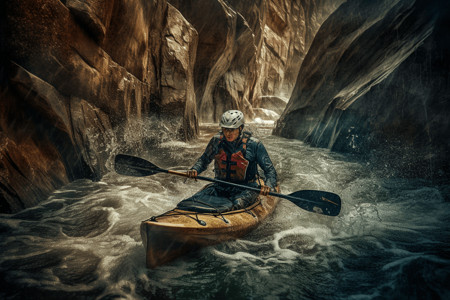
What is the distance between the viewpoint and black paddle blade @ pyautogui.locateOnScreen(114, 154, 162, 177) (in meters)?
3.78

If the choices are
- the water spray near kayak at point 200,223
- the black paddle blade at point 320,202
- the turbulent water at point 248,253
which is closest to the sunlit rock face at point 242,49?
the turbulent water at point 248,253

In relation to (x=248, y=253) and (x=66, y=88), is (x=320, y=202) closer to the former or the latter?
(x=248, y=253)

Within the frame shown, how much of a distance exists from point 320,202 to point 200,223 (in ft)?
5.61

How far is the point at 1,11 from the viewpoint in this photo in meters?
3.16

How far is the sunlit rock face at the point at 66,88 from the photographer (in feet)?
11.1

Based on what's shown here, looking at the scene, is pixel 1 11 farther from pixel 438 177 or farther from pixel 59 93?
pixel 438 177

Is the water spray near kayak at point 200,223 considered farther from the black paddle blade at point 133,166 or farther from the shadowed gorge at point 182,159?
the shadowed gorge at point 182,159

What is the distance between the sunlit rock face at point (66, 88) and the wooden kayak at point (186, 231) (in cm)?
238

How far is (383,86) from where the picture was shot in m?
6.04

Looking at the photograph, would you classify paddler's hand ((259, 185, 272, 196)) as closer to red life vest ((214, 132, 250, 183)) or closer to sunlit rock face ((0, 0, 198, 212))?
red life vest ((214, 132, 250, 183))

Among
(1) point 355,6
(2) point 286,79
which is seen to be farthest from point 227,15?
(2) point 286,79

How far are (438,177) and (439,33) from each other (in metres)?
2.93

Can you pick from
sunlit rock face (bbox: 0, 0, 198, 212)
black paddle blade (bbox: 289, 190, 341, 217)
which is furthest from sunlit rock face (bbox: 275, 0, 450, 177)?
sunlit rock face (bbox: 0, 0, 198, 212)

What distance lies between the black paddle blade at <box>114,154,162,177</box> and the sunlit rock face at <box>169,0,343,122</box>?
10644 mm
